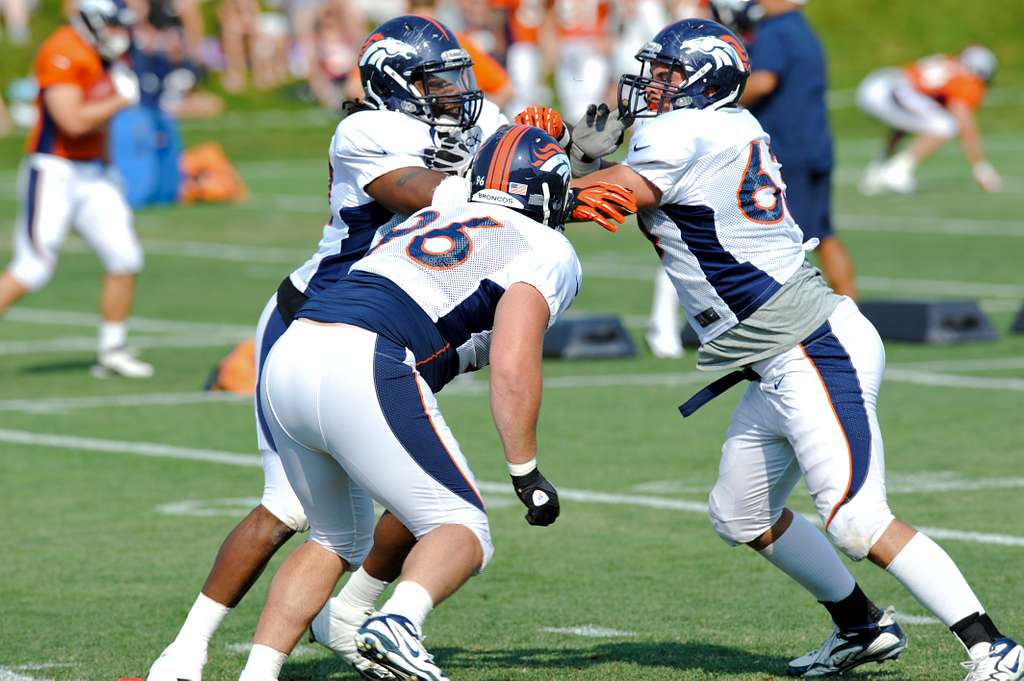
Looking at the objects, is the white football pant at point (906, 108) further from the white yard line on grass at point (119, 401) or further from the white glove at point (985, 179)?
the white yard line on grass at point (119, 401)

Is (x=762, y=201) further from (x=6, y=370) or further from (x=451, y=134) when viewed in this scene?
(x=6, y=370)

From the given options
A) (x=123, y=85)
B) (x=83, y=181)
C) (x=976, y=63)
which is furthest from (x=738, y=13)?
(x=976, y=63)

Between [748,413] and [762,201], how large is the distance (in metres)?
0.61

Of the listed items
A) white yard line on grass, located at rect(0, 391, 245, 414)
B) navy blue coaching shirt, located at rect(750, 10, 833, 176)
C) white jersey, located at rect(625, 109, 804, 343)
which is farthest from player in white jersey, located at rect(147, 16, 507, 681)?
navy blue coaching shirt, located at rect(750, 10, 833, 176)

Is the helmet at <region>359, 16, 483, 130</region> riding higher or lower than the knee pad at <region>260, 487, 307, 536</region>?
higher

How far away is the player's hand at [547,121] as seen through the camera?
5910 millimetres

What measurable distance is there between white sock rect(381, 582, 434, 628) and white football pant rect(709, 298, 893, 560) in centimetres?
130

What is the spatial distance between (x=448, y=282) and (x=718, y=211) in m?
0.97

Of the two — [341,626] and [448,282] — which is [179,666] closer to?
[341,626]

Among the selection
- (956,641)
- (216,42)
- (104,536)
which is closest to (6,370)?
(104,536)

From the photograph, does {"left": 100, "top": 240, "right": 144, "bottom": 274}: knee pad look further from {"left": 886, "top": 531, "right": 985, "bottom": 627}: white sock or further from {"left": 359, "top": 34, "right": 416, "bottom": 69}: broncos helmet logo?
{"left": 886, "top": 531, "right": 985, "bottom": 627}: white sock

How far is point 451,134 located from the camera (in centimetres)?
613

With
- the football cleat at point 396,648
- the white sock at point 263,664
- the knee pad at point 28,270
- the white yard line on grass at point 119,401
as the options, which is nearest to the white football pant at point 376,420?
the football cleat at point 396,648

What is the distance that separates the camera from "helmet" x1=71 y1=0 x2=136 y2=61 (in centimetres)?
1180
